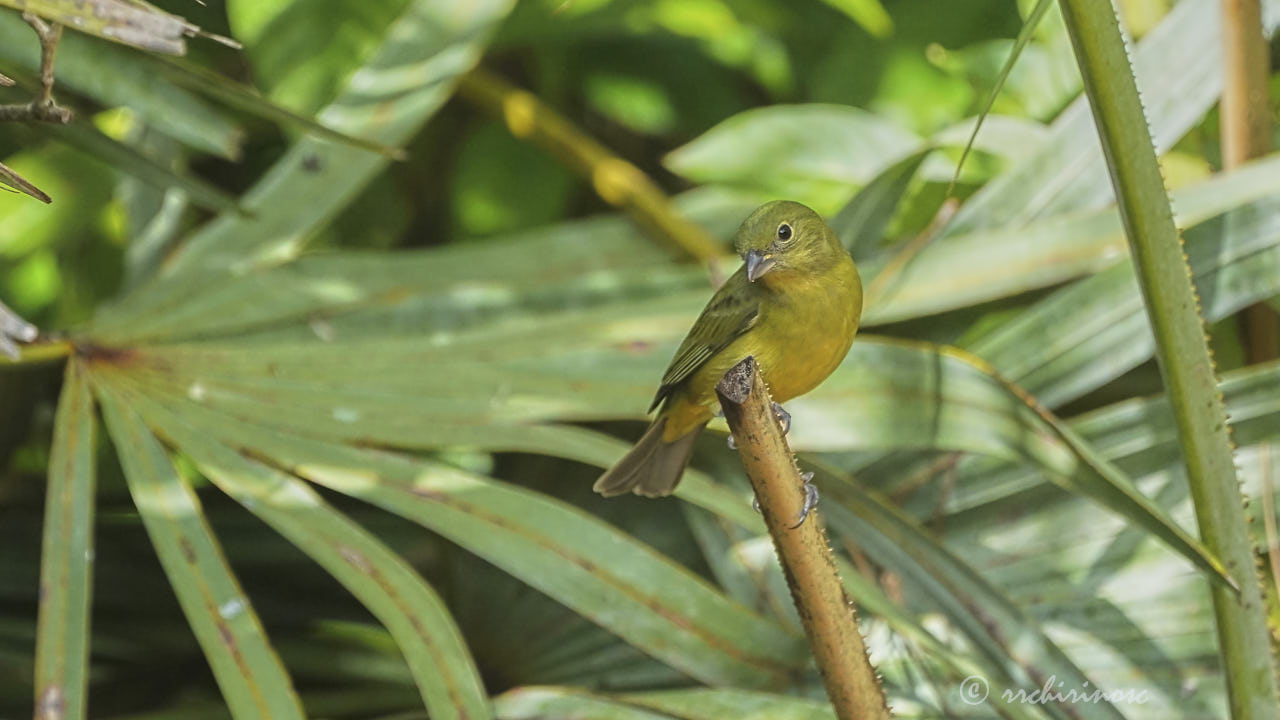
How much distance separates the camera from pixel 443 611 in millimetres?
1962

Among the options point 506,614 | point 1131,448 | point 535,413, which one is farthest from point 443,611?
point 1131,448

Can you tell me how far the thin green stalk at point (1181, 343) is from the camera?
58.1 inches

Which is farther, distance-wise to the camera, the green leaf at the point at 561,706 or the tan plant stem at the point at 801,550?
the green leaf at the point at 561,706

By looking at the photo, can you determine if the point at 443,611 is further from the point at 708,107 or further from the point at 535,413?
the point at 708,107

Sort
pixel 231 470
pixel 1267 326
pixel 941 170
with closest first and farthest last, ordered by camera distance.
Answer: pixel 231 470
pixel 1267 326
pixel 941 170

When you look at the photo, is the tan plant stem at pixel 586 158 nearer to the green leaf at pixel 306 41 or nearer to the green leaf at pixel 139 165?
the green leaf at pixel 306 41

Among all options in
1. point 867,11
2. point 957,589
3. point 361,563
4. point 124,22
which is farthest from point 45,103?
point 867,11

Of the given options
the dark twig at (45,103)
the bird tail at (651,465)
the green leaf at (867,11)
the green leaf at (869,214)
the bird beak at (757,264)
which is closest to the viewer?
the dark twig at (45,103)

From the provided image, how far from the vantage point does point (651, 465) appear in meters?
2.20

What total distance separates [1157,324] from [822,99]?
2215mm

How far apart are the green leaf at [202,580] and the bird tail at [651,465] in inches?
23.0

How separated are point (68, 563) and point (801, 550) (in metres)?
1.17

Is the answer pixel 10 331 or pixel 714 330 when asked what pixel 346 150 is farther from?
pixel 10 331

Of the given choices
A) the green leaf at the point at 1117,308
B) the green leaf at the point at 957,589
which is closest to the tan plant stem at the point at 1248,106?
the green leaf at the point at 1117,308
